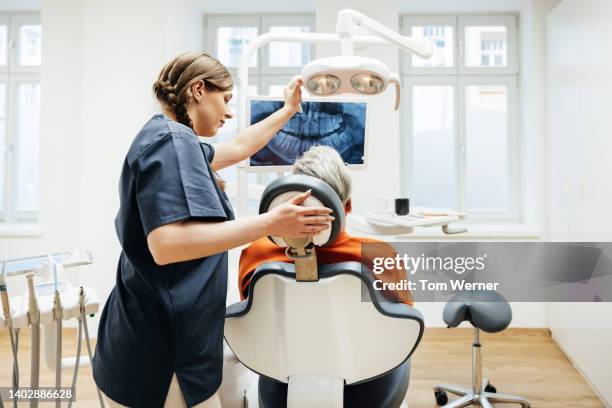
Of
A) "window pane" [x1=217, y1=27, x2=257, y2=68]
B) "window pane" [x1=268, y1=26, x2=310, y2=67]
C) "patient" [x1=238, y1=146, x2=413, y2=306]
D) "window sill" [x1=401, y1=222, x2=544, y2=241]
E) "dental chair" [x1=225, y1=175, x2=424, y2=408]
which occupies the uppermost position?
"window pane" [x1=217, y1=27, x2=257, y2=68]

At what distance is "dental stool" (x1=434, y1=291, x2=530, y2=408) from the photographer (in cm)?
177

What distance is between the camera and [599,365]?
6.52 ft

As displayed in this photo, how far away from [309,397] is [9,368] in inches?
86.2

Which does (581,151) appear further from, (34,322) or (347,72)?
(34,322)

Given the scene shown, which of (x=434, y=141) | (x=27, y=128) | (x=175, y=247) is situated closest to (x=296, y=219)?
(x=175, y=247)

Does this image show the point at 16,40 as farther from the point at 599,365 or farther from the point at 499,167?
the point at 599,365

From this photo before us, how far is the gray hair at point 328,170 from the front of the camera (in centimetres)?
98

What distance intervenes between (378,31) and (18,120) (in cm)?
291

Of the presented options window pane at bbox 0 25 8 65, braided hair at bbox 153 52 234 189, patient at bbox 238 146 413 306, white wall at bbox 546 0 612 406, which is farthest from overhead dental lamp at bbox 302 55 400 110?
window pane at bbox 0 25 8 65

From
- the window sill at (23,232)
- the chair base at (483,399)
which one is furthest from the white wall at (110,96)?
the chair base at (483,399)

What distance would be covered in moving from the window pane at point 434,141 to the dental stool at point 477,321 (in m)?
1.47

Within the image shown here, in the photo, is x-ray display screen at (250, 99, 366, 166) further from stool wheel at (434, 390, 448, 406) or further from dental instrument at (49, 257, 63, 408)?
stool wheel at (434, 390, 448, 406)

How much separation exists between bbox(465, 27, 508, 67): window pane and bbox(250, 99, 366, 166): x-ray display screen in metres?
1.86

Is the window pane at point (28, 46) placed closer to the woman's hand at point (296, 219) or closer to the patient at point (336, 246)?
the patient at point (336, 246)
